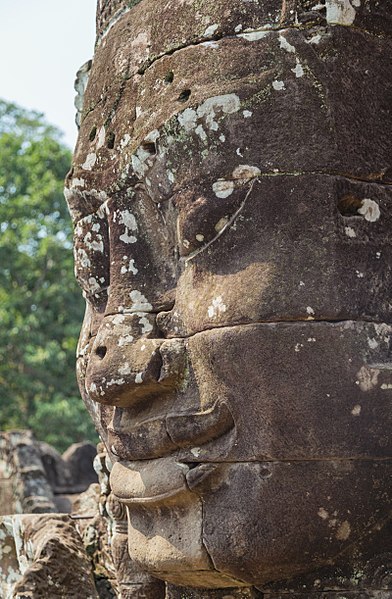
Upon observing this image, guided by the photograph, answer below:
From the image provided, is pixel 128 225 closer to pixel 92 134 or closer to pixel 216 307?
pixel 92 134

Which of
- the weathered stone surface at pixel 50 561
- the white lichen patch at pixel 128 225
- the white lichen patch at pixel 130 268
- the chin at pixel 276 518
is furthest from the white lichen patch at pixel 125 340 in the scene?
the weathered stone surface at pixel 50 561

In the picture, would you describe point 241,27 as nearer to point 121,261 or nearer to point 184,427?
point 121,261

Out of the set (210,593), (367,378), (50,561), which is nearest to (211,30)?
(367,378)

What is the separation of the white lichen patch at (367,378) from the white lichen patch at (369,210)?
0.61 m

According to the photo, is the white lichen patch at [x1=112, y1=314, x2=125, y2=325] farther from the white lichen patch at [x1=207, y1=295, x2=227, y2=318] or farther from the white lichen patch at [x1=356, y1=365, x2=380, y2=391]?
the white lichen patch at [x1=356, y1=365, x2=380, y2=391]

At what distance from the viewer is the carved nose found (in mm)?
4223

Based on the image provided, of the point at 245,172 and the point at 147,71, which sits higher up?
the point at 147,71

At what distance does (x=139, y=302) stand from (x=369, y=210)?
1036mm

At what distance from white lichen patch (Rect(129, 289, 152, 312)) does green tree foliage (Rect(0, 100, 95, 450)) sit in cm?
1609

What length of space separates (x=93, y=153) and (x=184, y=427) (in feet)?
4.67

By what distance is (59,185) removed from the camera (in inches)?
943

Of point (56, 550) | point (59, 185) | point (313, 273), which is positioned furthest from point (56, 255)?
point (313, 273)

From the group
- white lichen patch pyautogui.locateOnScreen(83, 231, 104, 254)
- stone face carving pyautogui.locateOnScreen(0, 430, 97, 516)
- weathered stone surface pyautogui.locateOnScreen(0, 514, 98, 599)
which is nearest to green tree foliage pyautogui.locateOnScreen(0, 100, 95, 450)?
stone face carving pyautogui.locateOnScreen(0, 430, 97, 516)

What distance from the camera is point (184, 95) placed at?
432cm
